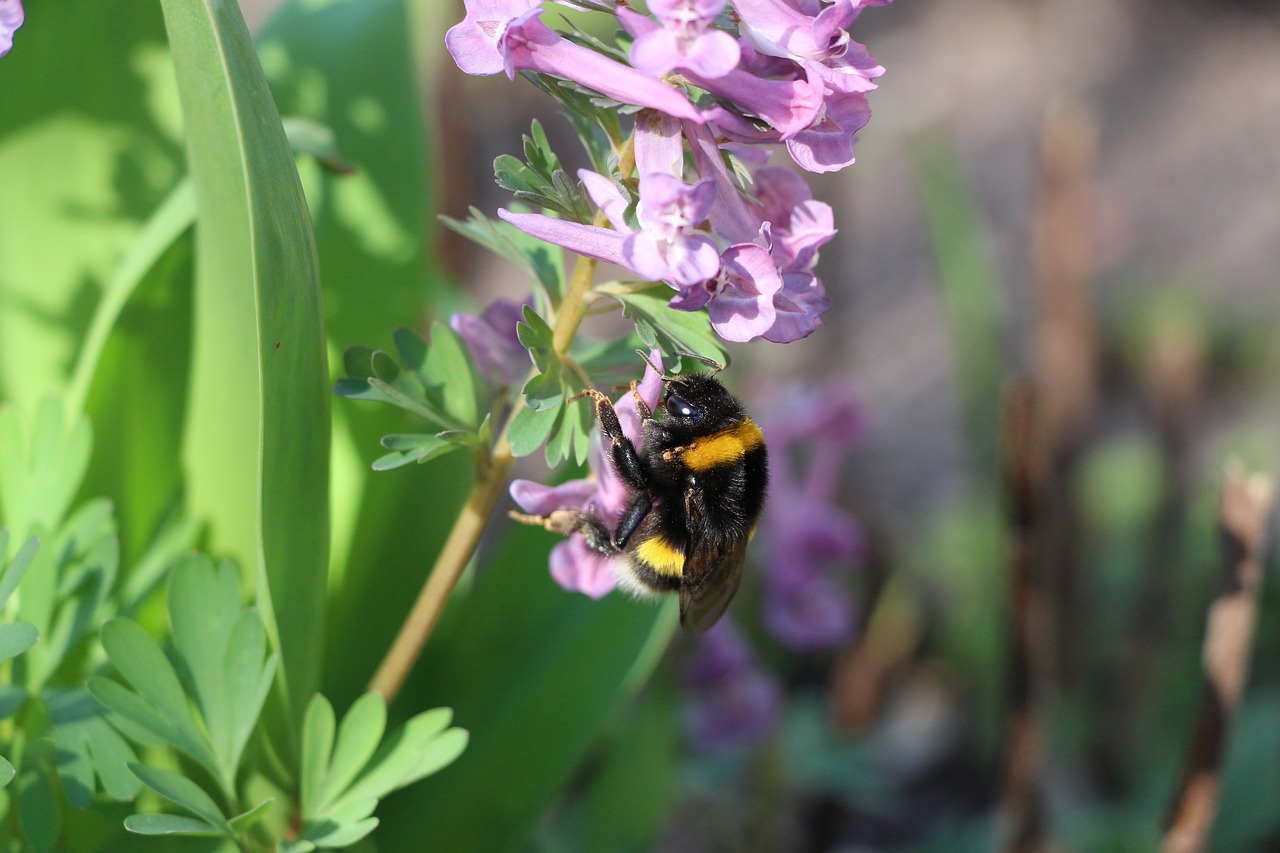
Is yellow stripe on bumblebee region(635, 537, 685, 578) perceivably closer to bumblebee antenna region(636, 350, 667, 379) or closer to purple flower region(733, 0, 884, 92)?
bumblebee antenna region(636, 350, 667, 379)

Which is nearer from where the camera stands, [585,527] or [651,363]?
[651,363]

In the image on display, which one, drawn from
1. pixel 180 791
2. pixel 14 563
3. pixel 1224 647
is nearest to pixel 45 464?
pixel 14 563

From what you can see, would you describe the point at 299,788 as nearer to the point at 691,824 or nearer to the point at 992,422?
the point at 691,824

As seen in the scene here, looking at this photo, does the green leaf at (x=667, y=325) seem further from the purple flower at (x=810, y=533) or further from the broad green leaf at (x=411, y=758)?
the purple flower at (x=810, y=533)

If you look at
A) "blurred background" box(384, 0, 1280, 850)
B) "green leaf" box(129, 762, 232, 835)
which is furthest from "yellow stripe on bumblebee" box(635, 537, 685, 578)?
"blurred background" box(384, 0, 1280, 850)

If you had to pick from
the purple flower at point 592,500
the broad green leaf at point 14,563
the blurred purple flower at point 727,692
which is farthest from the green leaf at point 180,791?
the blurred purple flower at point 727,692

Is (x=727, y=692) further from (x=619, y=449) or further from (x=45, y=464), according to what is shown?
(x=45, y=464)

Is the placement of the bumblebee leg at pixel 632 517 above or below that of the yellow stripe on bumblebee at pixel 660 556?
above
